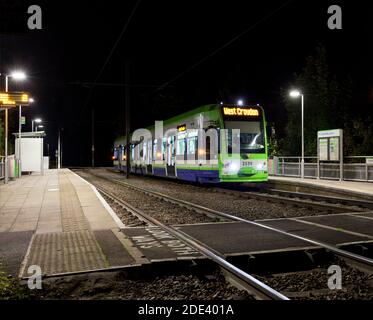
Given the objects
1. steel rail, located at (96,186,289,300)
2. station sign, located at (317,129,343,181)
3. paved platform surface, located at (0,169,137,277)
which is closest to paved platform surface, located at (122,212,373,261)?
steel rail, located at (96,186,289,300)

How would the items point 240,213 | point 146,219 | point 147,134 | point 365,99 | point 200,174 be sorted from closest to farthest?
point 146,219
point 240,213
point 200,174
point 147,134
point 365,99

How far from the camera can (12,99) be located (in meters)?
21.4

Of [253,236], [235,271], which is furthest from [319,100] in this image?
[235,271]

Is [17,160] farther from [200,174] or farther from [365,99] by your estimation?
[365,99]

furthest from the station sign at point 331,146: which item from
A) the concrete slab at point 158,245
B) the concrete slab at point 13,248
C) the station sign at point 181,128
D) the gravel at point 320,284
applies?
the concrete slab at point 13,248

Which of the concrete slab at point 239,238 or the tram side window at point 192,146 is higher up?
the tram side window at point 192,146

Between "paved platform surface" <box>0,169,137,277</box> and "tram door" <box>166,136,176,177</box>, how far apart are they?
1047 centimetres

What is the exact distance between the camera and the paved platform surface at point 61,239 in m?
6.45

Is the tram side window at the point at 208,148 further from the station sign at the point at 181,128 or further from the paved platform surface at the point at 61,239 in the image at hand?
the paved platform surface at the point at 61,239

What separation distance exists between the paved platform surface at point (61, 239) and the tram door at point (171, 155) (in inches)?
412

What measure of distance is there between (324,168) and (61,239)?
20828mm

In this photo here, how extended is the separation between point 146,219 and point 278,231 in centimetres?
357

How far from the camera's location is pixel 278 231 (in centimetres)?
899
